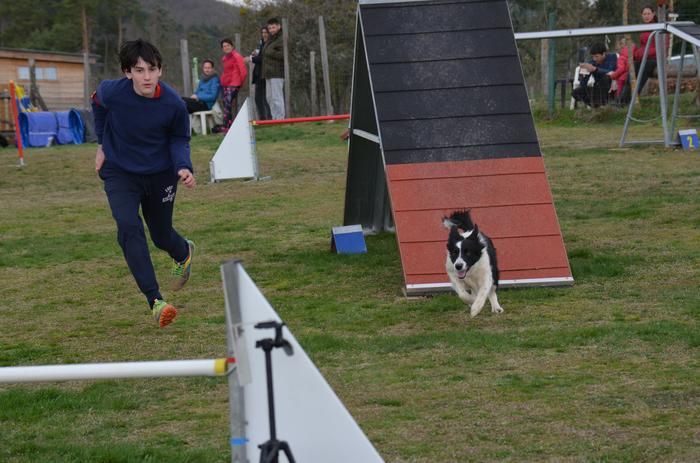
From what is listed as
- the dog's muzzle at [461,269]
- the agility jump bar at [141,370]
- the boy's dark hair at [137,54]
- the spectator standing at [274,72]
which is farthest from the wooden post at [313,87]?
the agility jump bar at [141,370]

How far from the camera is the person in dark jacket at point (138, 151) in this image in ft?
19.0

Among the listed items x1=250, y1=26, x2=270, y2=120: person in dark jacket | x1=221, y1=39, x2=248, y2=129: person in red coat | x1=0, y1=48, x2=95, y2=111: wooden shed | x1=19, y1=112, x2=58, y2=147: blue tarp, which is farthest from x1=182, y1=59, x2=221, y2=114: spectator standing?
x1=0, y1=48, x2=95, y2=111: wooden shed

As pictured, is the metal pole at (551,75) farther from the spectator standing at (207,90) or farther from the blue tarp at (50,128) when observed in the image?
the blue tarp at (50,128)

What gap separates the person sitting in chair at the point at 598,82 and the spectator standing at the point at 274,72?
582cm

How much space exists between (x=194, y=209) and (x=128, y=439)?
7.92 m

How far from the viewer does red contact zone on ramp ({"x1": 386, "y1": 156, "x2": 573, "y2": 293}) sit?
6.95m

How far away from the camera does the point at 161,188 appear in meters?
6.02

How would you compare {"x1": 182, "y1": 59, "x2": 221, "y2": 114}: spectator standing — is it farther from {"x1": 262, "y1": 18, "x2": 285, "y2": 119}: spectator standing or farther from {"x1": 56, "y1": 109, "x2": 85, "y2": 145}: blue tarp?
{"x1": 56, "y1": 109, "x2": 85, "y2": 145}: blue tarp

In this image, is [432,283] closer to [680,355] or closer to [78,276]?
[680,355]

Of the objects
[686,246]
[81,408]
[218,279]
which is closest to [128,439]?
[81,408]

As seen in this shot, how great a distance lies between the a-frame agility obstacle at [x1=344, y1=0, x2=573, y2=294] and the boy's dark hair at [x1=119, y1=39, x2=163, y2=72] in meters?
2.08

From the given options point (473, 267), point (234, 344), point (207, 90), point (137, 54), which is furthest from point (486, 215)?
point (207, 90)

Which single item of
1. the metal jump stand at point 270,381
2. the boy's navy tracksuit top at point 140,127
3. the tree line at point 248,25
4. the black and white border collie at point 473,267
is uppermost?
the tree line at point 248,25

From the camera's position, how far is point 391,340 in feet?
18.8
